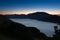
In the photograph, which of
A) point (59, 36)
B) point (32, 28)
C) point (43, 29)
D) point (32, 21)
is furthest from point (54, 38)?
point (32, 28)

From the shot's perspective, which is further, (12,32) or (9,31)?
(12,32)

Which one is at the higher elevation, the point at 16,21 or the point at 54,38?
the point at 16,21

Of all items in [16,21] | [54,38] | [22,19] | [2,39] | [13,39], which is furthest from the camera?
[22,19]

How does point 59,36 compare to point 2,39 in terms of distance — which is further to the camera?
point 59,36

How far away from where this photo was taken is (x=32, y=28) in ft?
229

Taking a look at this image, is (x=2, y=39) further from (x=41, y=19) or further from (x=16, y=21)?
(x=41, y=19)

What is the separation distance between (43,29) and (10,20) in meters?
15.5

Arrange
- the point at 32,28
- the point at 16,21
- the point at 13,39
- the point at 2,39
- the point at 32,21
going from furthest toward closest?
the point at 32,28, the point at 32,21, the point at 16,21, the point at 13,39, the point at 2,39

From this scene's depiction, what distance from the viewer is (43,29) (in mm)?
60844

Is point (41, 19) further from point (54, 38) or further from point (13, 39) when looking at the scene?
point (13, 39)

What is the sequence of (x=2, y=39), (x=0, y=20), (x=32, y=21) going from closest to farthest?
(x=2, y=39), (x=0, y=20), (x=32, y=21)

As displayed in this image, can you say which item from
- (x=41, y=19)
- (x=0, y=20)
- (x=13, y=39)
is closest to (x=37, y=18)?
(x=41, y=19)

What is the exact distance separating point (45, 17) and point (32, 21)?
277 inches

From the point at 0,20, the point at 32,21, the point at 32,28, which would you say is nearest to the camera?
the point at 0,20
